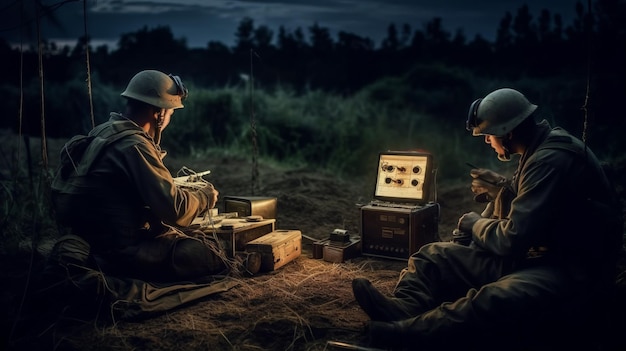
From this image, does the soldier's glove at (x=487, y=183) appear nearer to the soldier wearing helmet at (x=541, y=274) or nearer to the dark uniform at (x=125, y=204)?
the soldier wearing helmet at (x=541, y=274)

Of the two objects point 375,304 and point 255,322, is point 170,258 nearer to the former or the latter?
point 255,322

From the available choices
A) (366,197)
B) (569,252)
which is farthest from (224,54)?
A: (569,252)

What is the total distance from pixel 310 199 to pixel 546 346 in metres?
5.56

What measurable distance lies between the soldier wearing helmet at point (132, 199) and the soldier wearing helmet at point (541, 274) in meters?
2.02

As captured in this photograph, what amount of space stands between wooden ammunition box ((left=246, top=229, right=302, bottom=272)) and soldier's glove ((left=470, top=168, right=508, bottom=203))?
7.26 ft

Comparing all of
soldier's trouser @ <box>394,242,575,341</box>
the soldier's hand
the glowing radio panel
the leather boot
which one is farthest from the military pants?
the soldier's hand

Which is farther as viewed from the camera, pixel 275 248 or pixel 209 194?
pixel 275 248

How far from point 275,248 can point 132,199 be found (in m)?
1.65

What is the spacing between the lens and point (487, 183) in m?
4.84

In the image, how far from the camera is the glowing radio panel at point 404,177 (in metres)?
6.15

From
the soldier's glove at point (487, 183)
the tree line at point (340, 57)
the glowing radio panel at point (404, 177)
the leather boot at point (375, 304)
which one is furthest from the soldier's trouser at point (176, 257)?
the tree line at point (340, 57)

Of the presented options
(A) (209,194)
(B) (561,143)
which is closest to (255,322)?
(A) (209,194)

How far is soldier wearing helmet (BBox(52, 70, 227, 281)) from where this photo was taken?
4773 millimetres

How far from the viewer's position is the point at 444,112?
17703 millimetres
